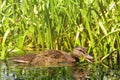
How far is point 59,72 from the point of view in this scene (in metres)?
4.84

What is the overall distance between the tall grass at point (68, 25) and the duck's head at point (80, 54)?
97 mm

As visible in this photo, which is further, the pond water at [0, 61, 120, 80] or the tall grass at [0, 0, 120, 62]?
the tall grass at [0, 0, 120, 62]

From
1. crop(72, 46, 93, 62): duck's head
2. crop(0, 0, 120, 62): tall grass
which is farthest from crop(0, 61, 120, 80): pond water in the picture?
crop(0, 0, 120, 62): tall grass

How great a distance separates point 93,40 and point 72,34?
0.52 meters

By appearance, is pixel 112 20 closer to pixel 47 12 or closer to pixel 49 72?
pixel 47 12

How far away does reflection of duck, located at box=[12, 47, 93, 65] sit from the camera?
18.4 feet

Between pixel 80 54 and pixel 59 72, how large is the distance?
3.89 feet

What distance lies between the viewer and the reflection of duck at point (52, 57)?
5605 millimetres

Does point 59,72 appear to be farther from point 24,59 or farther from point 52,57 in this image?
point 52,57

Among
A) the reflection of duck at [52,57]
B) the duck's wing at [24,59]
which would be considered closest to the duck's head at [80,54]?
the reflection of duck at [52,57]

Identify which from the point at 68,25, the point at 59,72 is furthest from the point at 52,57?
the point at 59,72

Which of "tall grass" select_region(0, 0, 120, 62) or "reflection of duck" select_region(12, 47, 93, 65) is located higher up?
"tall grass" select_region(0, 0, 120, 62)

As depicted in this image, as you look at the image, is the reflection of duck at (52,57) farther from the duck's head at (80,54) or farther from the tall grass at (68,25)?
the tall grass at (68,25)

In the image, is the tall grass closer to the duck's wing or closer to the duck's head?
the duck's head
